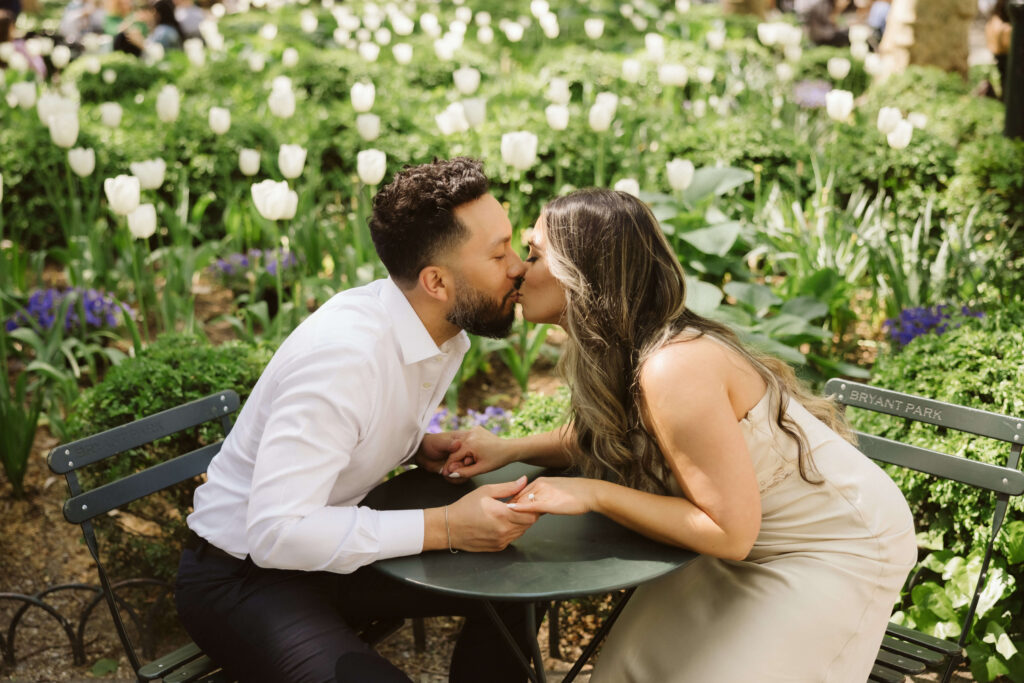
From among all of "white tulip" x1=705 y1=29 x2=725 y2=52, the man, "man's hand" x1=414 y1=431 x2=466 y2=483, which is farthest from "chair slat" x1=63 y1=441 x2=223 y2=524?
"white tulip" x1=705 y1=29 x2=725 y2=52

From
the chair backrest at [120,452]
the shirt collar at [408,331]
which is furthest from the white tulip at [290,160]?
the shirt collar at [408,331]

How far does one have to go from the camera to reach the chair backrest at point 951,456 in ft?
8.09

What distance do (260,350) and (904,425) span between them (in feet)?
7.21

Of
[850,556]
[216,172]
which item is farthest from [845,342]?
[216,172]

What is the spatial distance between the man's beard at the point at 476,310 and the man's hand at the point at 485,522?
43 cm

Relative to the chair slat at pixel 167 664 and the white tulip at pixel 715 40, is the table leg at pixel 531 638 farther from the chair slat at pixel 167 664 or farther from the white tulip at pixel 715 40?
the white tulip at pixel 715 40

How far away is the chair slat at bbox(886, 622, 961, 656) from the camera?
7.97 feet

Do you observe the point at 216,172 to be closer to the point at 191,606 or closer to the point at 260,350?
the point at 260,350

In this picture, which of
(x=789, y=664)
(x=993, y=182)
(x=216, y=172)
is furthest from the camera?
(x=216, y=172)

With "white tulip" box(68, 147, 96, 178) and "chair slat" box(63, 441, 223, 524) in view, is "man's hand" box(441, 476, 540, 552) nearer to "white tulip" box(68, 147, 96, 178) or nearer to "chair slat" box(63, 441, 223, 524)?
"chair slat" box(63, 441, 223, 524)


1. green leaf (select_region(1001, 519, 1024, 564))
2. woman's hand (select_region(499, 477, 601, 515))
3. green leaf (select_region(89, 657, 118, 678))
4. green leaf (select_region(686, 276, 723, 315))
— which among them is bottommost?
green leaf (select_region(89, 657, 118, 678))

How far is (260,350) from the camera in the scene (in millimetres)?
3529

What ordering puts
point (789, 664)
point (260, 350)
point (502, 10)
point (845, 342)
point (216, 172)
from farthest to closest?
point (502, 10) < point (216, 172) < point (845, 342) < point (260, 350) < point (789, 664)

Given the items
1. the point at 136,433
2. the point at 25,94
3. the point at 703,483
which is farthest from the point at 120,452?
the point at 25,94
